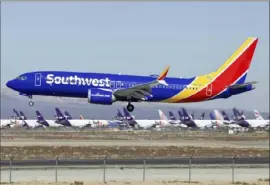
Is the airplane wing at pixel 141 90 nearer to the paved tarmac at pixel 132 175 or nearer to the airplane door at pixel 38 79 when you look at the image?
the airplane door at pixel 38 79

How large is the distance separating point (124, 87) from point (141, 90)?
137 centimetres

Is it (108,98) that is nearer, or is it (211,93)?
(108,98)

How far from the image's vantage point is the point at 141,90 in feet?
137

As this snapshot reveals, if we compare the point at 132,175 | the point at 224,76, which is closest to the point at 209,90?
the point at 224,76

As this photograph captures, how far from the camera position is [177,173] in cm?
4962

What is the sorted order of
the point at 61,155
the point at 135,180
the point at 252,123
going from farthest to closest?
the point at 252,123, the point at 61,155, the point at 135,180

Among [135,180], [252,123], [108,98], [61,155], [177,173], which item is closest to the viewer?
[108,98]

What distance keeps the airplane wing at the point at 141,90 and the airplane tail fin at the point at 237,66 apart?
6.25 meters

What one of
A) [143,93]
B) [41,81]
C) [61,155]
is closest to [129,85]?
[143,93]

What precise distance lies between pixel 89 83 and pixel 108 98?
1832 millimetres

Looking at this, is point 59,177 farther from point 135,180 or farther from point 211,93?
point 211,93

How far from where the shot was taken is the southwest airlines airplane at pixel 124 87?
41812 millimetres

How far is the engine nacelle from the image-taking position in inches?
1622

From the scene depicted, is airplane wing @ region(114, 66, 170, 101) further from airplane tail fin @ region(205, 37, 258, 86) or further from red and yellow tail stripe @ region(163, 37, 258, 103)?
airplane tail fin @ region(205, 37, 258, 86)
